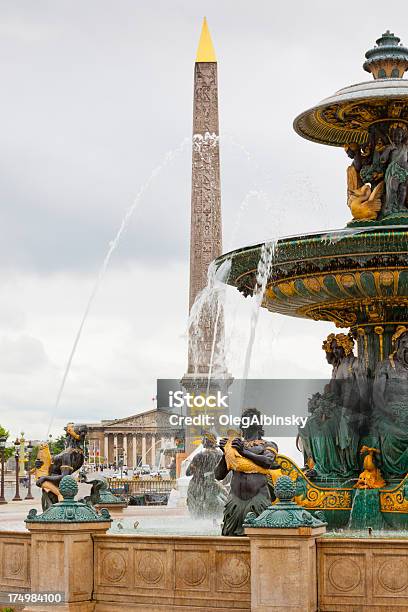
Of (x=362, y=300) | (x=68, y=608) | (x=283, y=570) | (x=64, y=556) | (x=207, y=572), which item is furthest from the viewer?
(x=362, y=300)

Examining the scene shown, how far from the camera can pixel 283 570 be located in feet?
31.8

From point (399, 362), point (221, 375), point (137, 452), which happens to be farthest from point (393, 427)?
point (137, 452)

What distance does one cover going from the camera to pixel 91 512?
11055mm

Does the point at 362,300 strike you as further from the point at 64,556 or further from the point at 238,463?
the point at 64,556

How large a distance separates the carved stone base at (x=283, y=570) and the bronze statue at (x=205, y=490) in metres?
8.78

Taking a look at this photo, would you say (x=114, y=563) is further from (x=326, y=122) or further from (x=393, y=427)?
(x=326, y=122)

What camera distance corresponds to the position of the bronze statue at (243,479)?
1177cm

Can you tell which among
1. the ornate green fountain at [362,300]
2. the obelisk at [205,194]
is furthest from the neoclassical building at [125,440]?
the ornate green fountain at [362,300]

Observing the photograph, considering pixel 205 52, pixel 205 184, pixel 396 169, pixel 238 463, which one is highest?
pixel 205 52

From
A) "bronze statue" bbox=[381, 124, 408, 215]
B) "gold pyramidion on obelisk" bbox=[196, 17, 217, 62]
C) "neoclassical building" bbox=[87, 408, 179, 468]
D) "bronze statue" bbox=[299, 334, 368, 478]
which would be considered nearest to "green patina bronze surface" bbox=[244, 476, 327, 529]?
"bronze statue" bbox=[299, 334, 368, 478]

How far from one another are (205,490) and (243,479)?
7368mm

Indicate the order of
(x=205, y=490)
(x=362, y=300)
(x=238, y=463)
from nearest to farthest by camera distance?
(x=238, y=463) < (x=362, y=300) < (x=205, y=490)

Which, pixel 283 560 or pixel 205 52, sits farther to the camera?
pixel 205 52

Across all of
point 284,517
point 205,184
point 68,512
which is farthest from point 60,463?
point 205,184
